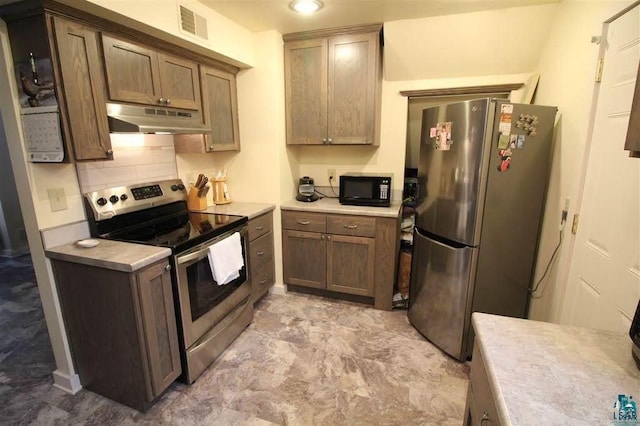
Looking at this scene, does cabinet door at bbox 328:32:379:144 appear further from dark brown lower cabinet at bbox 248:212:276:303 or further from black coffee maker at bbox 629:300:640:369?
black coffee maker at bbox 629:300:640:369

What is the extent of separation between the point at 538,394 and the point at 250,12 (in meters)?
2.68

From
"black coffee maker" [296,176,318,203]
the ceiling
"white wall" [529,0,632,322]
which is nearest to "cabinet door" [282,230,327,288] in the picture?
"black coffee maker" [296,176,318,203]

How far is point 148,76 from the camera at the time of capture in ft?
6.42

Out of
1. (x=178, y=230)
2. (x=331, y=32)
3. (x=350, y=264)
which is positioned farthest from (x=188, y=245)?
(x=331, y=32)

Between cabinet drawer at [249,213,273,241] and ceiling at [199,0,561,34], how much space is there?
5.18 ft

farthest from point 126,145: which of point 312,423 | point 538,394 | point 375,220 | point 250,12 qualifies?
point 538,394

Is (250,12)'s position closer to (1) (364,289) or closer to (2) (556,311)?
(1) (364,289)

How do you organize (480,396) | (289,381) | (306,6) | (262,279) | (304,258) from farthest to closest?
(304,258) → (262,279) → (306,6) → (289,381) → (480,396)

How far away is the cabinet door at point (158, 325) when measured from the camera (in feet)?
5.16

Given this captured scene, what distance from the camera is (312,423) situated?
1667 mm

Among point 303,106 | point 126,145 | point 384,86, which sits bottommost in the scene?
point 126,145

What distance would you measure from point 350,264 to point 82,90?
221 cm

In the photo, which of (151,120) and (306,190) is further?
(306,190)

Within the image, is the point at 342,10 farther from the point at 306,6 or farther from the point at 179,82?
the point at 179,82
